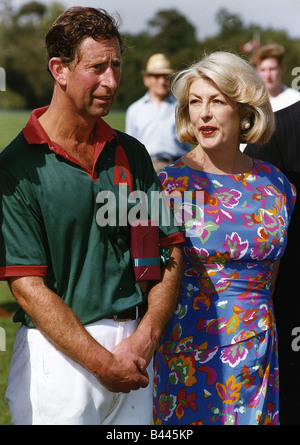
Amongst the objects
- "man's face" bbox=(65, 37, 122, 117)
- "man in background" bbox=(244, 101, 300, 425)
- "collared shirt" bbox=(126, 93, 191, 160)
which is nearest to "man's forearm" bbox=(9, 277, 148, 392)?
"man's face" bbox=(65, 37, 122, 117)

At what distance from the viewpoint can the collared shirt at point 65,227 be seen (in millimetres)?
2635

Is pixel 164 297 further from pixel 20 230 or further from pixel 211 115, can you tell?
pixel 211 115

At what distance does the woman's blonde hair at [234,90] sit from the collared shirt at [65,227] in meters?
0.85

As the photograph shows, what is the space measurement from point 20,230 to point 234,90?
1331mm

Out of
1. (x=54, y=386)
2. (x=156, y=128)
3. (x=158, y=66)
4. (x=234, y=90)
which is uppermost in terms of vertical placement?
(x=158, y=66)

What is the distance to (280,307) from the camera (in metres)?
3.94

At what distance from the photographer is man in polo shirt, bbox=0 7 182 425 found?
2637 mm

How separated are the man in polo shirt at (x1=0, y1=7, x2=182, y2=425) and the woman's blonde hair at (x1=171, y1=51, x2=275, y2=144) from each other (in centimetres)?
74

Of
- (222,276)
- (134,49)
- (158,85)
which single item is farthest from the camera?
(134,49)

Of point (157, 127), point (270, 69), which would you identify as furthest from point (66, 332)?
point (157, 127)

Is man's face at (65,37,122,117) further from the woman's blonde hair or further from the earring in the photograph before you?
the earring

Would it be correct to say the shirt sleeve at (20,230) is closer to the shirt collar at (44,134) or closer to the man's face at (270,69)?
the shirt collar at (44,134)

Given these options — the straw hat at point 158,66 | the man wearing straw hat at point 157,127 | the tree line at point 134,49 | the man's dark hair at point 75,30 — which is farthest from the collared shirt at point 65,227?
the tree line at point 134,49

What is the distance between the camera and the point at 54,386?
2701mm
